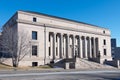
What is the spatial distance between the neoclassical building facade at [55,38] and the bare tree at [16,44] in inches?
78.1

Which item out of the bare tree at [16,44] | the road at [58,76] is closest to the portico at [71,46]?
the bare tree at [16,44]

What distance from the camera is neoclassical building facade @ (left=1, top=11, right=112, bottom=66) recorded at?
4842 centimetres

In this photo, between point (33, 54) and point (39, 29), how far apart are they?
7219mm

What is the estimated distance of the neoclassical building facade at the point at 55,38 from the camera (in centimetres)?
4842

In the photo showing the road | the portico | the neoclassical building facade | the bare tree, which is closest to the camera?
the road

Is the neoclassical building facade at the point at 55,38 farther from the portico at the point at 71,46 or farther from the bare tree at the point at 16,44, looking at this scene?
the bare tree at the point at 16,44

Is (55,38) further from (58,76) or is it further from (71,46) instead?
(58,76)

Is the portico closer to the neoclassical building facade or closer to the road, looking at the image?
the neoclassical building facade

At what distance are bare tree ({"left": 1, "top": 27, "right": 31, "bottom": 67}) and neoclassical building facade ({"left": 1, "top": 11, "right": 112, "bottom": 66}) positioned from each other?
198 cm

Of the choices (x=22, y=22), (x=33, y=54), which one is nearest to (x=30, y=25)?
(x=22, y=22)

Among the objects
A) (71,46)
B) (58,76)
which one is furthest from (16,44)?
(71,46)

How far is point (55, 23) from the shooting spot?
54688 millimetres

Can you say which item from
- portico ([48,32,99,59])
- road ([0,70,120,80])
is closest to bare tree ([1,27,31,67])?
portico ([48,32,99,59])

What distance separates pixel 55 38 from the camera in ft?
178
